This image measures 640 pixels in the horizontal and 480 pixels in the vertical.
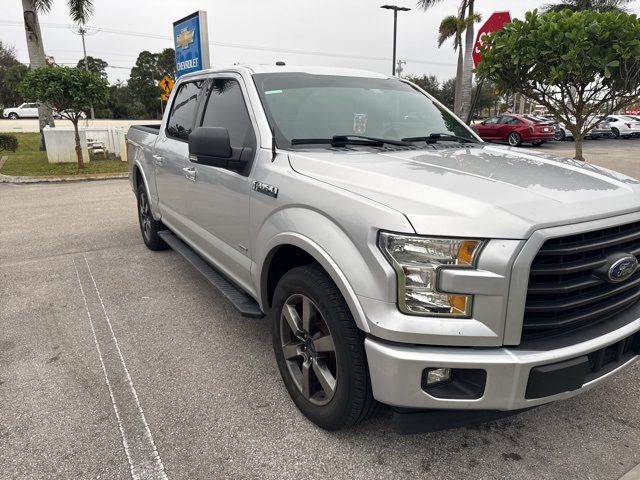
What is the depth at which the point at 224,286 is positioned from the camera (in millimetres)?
3553

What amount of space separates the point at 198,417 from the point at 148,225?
357 cm

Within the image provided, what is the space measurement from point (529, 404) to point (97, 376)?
2.55m

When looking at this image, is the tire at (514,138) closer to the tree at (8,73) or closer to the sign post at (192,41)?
the sign post at (192,41)

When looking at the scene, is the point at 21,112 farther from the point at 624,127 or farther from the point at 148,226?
the point at 148,226

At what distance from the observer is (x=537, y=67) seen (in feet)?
24.6

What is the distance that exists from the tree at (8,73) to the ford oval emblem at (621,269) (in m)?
65.1

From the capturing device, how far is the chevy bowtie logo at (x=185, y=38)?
13.6 m

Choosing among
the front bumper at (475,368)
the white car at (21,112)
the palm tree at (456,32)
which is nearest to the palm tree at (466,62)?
the palm tree at (456,32)

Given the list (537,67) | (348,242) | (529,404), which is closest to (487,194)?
(348,242)

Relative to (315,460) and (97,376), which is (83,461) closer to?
(97,376)

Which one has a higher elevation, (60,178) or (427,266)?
(427,266)

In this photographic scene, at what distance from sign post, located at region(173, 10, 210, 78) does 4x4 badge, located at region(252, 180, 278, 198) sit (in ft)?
35.9

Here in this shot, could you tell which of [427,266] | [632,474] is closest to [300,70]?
[427,266]

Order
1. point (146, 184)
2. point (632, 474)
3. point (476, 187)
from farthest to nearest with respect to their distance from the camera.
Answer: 1. point (146, 184)
2. point (632, 474)
3. point (476, 187)
